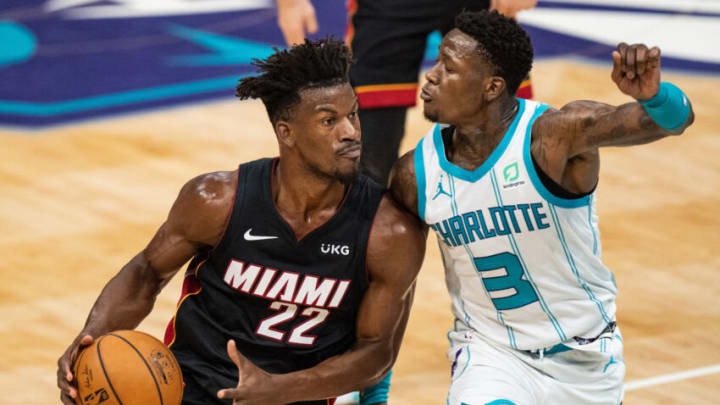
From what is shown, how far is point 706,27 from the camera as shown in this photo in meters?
12.7

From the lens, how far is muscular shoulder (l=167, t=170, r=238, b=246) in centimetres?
434

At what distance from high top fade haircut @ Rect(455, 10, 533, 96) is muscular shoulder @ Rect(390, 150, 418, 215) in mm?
511

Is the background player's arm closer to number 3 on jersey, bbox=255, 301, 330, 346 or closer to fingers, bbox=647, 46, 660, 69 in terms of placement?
fingers, bbox=647, 46, 660, 69

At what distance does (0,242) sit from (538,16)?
24.1 feet

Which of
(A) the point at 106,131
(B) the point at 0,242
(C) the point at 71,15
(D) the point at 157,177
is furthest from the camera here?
(C) the point at 71,15

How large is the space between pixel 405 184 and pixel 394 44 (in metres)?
1.34

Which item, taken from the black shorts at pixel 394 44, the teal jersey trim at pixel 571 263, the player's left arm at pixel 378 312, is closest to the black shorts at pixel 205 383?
the player's left arm at pixel 378 312

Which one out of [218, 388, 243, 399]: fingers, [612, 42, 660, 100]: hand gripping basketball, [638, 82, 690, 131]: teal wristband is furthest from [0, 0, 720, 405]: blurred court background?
[612, 42, 660, 100]: hand gripping basketball

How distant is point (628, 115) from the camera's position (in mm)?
3848

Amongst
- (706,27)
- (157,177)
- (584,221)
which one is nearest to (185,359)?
(584,221)

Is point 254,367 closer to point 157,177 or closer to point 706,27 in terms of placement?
point 157,177

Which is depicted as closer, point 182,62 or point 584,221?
point 584,221

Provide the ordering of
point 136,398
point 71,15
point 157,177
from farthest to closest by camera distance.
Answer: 1. point 71,15
2. point 157,177
3. point 136,398

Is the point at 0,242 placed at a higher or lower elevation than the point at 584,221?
lower
